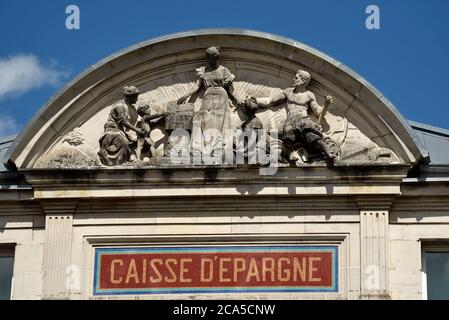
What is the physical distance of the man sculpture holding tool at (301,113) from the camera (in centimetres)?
2978

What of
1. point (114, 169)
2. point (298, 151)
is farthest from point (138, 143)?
point (298, 151)

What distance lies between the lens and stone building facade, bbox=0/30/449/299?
96.2ft

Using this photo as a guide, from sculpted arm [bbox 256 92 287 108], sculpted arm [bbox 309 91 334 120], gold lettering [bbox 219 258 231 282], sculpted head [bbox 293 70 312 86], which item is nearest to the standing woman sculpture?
sculpted arm [bbox 256 92 287 108]

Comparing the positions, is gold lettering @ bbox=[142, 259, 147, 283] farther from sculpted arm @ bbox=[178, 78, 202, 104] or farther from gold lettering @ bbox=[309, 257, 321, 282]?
sculpted arm @ bbox=[178, 78, 202, 104]

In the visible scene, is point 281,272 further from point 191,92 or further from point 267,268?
point 191,92

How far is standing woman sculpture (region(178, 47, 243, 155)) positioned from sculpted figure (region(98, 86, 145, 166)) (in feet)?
2.70

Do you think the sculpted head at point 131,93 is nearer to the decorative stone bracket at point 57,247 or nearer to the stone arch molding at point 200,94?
the stone arch molding at point 200,94

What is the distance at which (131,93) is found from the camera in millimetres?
30406

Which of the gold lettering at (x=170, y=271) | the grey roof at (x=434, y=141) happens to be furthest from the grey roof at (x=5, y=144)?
the gold lettering at (x=170, y=271)

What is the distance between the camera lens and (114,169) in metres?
29.8

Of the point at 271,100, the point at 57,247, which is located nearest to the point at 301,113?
the point at 271,100

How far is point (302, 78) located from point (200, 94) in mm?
1749
